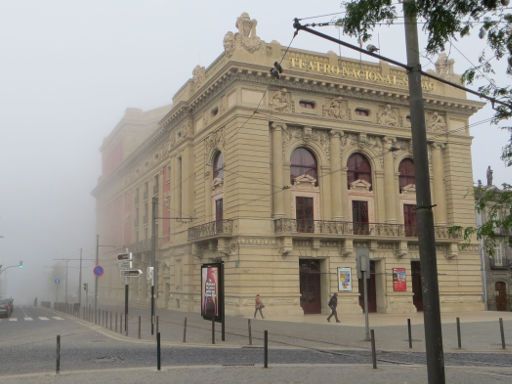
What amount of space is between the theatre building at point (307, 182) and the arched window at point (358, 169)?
10 cm

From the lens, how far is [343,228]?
39406mm

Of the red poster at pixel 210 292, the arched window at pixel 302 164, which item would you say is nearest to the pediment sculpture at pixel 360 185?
the arched window at pixel 302 164

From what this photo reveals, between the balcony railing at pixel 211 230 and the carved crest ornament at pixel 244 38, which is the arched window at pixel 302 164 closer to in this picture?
the balcony railing at pixel 211 230

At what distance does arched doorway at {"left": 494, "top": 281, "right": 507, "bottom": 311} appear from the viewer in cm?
5341

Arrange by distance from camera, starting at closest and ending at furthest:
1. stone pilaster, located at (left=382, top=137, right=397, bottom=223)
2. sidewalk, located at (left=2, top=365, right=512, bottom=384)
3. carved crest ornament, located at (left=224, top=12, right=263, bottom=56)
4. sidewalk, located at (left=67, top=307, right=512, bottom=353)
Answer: sidewalk, located at (left=2, top=365, right=512, bottom=384)
sidewalk, located at (left=67, top=307, right=512, bottom=353)
carved crest ornament, located at (left=224, top=12, right=263, bottom=56)
stone pilaster, located at (left=382, top=137, right=397, bottom=223)

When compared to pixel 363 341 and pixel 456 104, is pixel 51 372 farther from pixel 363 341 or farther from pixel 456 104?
pixel 456 104

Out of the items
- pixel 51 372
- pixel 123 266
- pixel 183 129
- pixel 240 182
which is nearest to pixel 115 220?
pixel 183 129

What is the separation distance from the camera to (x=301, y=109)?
4025 centimetres

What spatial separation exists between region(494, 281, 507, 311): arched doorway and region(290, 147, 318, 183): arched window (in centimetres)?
2426

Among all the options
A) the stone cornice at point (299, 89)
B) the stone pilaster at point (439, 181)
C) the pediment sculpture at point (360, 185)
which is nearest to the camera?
the stone cornice at point (299, 89)

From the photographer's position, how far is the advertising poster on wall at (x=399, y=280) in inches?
1613

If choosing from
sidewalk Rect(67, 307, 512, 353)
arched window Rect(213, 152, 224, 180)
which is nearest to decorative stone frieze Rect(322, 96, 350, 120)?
arched window Rect(213, 152, 224, 180)

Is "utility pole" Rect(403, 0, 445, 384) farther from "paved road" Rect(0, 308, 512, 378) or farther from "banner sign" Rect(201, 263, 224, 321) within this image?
"banner sign" Rect(201, 263, 224, 321)

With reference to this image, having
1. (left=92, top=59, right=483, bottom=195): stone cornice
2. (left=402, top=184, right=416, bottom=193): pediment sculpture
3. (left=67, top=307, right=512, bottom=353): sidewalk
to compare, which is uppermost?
(left=92, top=59, right=483, bottom=195): stone cornice
